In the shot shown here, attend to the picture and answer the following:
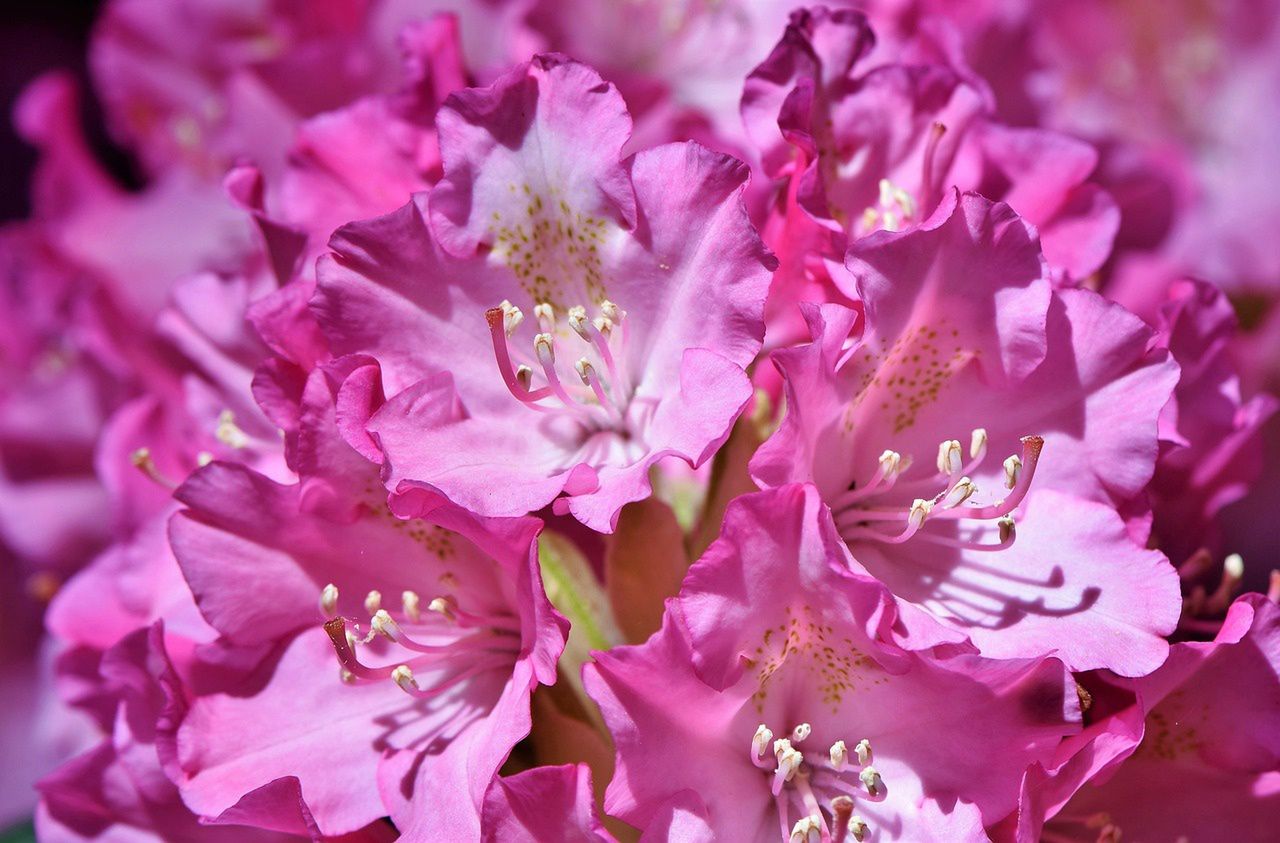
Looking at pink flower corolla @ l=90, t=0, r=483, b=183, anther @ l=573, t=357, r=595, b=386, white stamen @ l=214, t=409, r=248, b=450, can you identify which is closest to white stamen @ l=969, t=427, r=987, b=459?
anther @ l=573, t=357, r=595, b=386

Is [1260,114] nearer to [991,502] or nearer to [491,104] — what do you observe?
[991,502]

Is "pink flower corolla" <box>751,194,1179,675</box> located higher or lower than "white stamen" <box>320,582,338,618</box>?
higher

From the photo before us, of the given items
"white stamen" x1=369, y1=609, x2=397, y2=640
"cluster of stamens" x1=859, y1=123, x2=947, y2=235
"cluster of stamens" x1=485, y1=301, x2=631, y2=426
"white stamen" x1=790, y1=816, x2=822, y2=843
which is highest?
"cluster of stamens" x1=859, y1=123, x2=947, y2=235

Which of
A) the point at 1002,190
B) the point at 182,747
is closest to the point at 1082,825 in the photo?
the point at 1002,190

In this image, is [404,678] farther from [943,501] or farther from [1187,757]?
[1187,757]

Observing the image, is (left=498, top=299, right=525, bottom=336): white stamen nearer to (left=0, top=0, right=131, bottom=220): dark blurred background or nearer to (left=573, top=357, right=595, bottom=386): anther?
(left=573, top=357, right=595, bottom=386): anther

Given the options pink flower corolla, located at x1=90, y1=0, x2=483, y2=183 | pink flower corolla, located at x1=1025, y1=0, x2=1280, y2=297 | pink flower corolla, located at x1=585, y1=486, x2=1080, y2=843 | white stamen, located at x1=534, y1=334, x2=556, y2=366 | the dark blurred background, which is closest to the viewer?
pink flower corolla, located at x1=585, y1=486, x2=1080, y2=843
